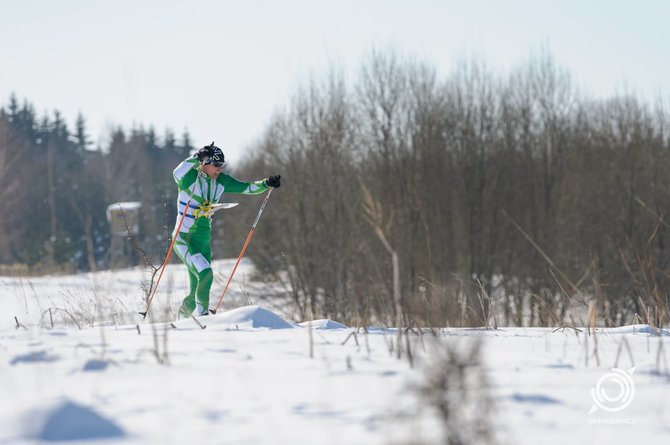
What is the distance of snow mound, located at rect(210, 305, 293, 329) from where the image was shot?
203 inches

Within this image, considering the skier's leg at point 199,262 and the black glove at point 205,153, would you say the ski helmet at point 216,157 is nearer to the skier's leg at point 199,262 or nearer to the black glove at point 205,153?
the black glove at point 205,153

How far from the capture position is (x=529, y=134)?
2945 cm

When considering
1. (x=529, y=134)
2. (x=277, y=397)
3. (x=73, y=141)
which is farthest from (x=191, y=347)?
(x=73, y=141)

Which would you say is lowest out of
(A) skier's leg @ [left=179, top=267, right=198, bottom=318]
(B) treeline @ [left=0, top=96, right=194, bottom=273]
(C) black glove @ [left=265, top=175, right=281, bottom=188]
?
(A) skier's leg @ [left=179, top=267, right=198, bottom=318]

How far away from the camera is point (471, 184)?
27.5m

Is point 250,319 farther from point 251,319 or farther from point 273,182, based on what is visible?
point 273,182

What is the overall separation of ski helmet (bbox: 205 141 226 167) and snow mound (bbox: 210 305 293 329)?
302 centimetres

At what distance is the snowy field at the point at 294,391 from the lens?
2428 millimetres

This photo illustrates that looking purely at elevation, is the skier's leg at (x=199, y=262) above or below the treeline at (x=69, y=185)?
below

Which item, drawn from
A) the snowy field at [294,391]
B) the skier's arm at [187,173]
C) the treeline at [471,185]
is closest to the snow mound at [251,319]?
the snowy field at [294,391]

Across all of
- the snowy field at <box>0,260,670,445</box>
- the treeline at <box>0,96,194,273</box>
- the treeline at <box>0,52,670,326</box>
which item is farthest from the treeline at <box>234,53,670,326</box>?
the snowy field at <box>0,260,670,445</box>

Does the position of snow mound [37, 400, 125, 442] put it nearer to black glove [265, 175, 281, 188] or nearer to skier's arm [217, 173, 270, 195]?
black glove [265, 175, 281, 188]

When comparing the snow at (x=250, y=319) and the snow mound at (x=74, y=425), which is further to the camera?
the snow at (x=250, y=319)

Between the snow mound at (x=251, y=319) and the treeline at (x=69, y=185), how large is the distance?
31.7m
